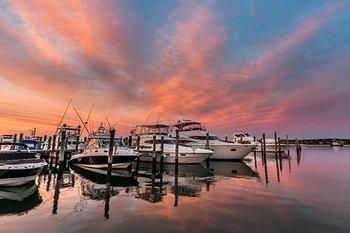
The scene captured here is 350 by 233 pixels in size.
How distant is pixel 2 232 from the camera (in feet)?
33.5

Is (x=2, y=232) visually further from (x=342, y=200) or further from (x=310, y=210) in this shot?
(x=342, y=200)

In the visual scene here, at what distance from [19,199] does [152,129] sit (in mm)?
30293

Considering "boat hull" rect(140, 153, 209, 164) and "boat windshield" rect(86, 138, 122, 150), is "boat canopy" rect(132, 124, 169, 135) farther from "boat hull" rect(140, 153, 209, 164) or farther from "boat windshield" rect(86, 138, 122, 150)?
"boat windshield" rect(86, 138, 122, 150)

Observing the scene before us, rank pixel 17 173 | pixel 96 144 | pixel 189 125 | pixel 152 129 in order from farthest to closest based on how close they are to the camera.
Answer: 1. pixel 189 125
2. pixel 152 129
3. pixel 96 144
4. pixel 17 173

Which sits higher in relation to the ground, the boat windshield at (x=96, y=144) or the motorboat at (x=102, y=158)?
the boat windshield at (x=96, y=144)

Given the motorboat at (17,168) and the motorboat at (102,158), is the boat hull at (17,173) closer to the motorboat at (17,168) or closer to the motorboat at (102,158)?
the motorboat at (17,168)

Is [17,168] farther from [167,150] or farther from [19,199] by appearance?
[167,150]

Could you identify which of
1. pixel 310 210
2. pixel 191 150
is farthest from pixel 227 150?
pixel 310 210

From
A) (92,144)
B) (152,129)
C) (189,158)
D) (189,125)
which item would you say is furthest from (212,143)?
(92,144)

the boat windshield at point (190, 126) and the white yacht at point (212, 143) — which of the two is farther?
the boat windshield at point (190, 126)

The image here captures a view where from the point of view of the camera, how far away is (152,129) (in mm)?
45188

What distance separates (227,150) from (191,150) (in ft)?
29.2

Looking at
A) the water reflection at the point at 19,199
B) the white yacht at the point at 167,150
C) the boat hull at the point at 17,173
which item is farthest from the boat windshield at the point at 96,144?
the boat hull at the point at 17,173

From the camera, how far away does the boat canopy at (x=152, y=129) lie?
44.8 meters
